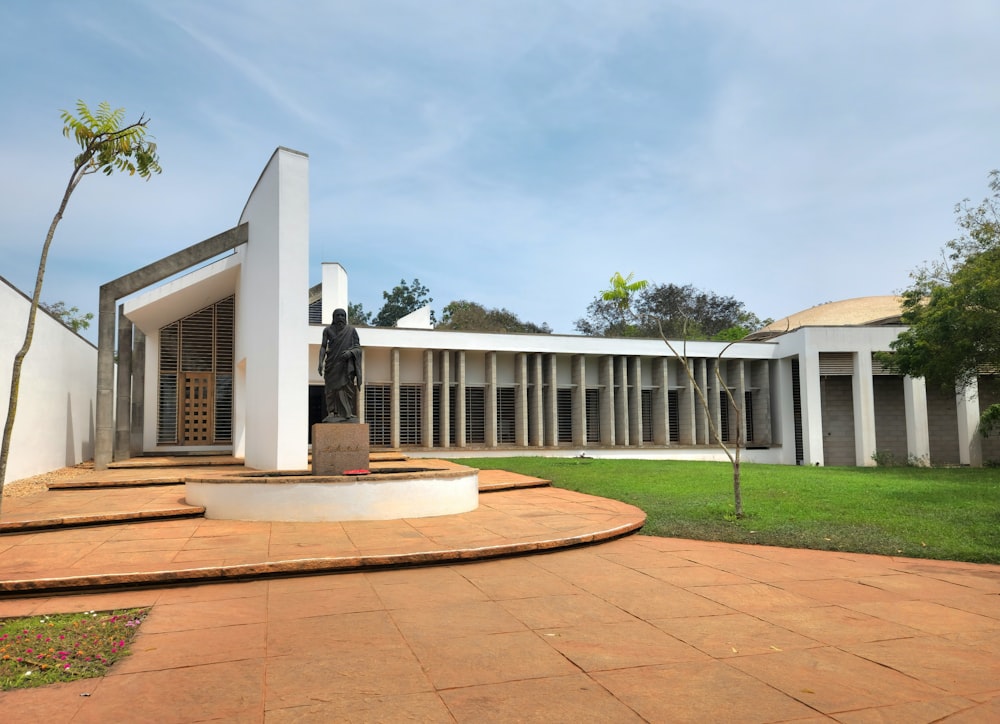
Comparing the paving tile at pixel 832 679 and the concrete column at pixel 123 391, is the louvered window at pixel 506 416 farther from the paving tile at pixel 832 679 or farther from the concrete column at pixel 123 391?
the paving tile at pixel 832 679

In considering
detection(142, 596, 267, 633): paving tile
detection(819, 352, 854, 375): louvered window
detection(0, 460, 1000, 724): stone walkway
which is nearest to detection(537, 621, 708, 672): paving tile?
detection(0, 460, 1000, 724): stone walkway

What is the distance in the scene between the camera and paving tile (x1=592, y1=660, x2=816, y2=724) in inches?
114

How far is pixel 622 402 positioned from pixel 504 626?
17.5 m

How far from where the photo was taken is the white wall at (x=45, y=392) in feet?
37.7

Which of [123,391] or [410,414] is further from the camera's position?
[410,414]

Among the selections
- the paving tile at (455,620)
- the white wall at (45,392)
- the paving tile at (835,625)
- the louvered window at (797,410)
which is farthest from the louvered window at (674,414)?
the paving tile at (455,620)

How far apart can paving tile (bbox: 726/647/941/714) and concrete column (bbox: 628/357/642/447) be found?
1772 centimetres

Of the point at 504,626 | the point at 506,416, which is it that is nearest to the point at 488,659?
the point at 504,626

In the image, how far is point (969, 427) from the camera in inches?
822

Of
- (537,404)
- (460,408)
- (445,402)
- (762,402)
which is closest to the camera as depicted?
(445,402)

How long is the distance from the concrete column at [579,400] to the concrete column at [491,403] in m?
2.76

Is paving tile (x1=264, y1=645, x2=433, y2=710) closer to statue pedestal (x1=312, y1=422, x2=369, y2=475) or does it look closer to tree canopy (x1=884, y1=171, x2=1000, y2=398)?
statue pedestal (x1=312, y1=422, x2=369, y2=475)

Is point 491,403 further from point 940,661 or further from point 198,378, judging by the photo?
point 940,661

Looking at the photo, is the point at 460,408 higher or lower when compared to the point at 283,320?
lower
